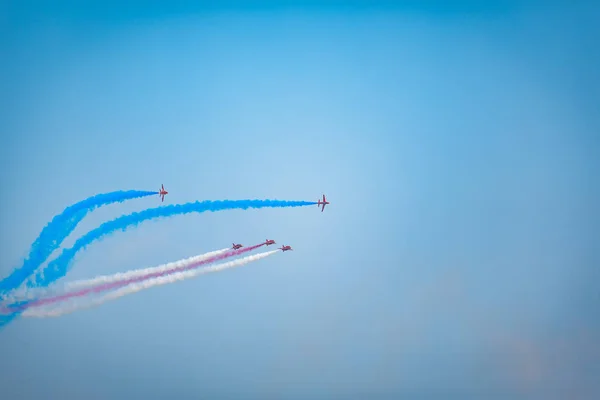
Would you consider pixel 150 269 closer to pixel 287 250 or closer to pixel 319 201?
pixel 287 250

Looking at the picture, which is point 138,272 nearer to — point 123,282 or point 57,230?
point 123,282

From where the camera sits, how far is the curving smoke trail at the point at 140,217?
82.0 feet

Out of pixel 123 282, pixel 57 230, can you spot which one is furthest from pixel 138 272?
pixel 57 230

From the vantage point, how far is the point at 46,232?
989 inches

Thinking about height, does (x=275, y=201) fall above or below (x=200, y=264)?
above

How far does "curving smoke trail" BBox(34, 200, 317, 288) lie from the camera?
82.0ft

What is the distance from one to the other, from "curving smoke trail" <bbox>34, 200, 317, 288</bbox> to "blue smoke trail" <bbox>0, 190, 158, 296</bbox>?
2.05 feet

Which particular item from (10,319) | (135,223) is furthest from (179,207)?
(10,319)

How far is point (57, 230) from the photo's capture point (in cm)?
2522

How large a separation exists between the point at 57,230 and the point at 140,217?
164 inches

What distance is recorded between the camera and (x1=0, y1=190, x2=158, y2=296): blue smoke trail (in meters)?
24.6

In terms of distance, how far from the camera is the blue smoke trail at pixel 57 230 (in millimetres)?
24594

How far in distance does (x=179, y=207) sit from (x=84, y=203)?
16.2 ft

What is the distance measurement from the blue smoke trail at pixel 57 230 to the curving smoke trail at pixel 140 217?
63 cm
